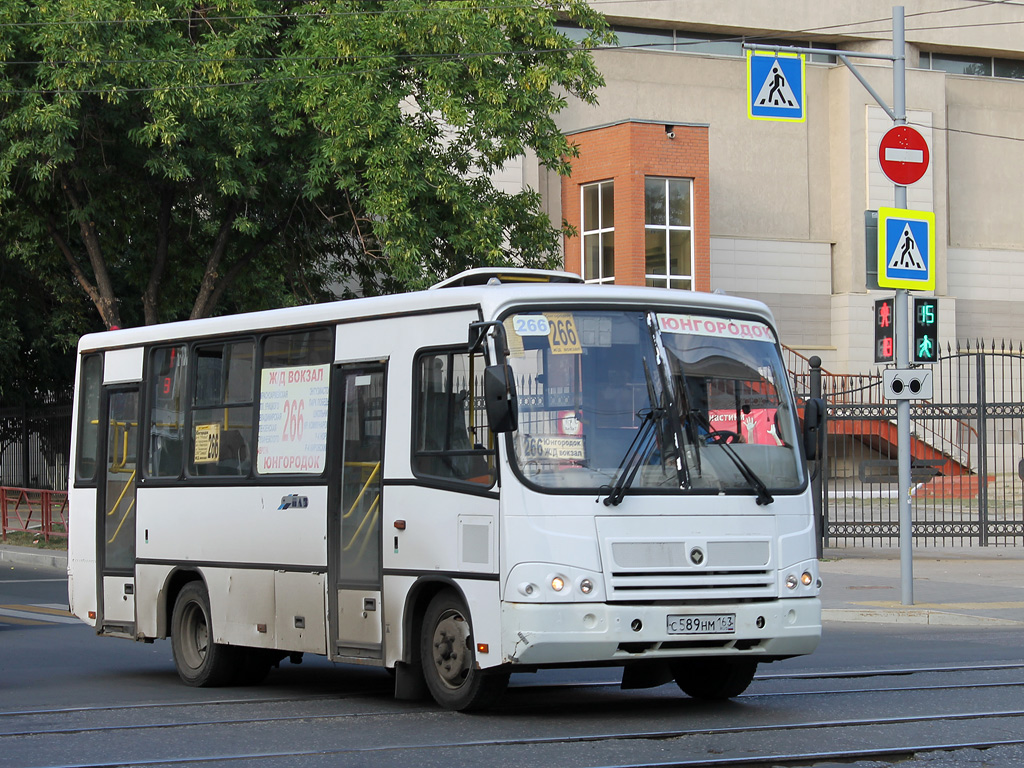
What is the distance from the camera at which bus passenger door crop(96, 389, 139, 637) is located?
1254 centimetres

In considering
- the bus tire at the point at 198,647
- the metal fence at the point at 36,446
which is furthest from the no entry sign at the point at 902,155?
the metal fence at the point at 36,446

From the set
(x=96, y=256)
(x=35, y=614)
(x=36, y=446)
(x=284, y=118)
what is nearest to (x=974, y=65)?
(x=36, y=446)

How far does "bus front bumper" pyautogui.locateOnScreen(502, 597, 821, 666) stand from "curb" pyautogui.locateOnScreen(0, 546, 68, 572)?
17330mm

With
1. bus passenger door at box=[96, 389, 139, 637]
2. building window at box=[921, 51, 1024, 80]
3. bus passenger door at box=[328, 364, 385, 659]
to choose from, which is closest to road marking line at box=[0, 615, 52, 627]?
bus passenger door at box=[96, 389, 139, 637]

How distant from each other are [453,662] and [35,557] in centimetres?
1788

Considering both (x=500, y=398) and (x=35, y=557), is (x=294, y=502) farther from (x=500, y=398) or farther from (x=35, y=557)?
(x=35, y=557)

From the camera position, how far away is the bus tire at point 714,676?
10.1 m

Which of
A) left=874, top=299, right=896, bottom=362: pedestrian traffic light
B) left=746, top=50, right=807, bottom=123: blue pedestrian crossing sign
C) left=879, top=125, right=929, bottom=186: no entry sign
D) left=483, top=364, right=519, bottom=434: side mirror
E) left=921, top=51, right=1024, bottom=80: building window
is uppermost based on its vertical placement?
left=921, top=51, right=1024, bottom=80: building window

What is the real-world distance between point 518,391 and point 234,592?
10.7 ft

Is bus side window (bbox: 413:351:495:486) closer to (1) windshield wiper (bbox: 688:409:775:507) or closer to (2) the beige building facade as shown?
(1) windshield wiper (bbox: 688:409:775:507)

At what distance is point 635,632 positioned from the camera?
8992 mm

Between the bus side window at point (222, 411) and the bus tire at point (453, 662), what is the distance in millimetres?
2360

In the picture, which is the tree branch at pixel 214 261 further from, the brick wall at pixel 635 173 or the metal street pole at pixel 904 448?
the brick wall at pixel 635 173

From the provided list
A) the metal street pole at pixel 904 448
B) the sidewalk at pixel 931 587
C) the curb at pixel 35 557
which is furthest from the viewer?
the curb at pixel 35 557
